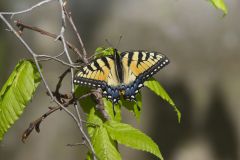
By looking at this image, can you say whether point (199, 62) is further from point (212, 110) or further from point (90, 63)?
point (90, 63)

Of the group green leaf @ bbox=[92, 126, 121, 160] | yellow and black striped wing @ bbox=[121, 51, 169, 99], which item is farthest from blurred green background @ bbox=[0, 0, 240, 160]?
green leaf @ bbox=[92, 126, 121, 160]

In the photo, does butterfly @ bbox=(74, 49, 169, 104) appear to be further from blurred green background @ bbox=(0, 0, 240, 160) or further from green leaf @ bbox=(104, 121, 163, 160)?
blurred green background @ bbox=(0, 0, 240, 160)

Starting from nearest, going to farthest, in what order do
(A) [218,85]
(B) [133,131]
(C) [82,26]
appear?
(B) [133,131]
(C) [82,26]
(A) [218,85]

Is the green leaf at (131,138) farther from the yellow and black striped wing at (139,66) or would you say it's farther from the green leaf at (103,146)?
the yellow and black striped wing at (139,66)

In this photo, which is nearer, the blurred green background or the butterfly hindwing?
the butterfly hindwing

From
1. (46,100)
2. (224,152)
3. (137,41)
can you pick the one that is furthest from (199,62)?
(46,100)

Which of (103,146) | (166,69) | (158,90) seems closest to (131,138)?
(103,146)
